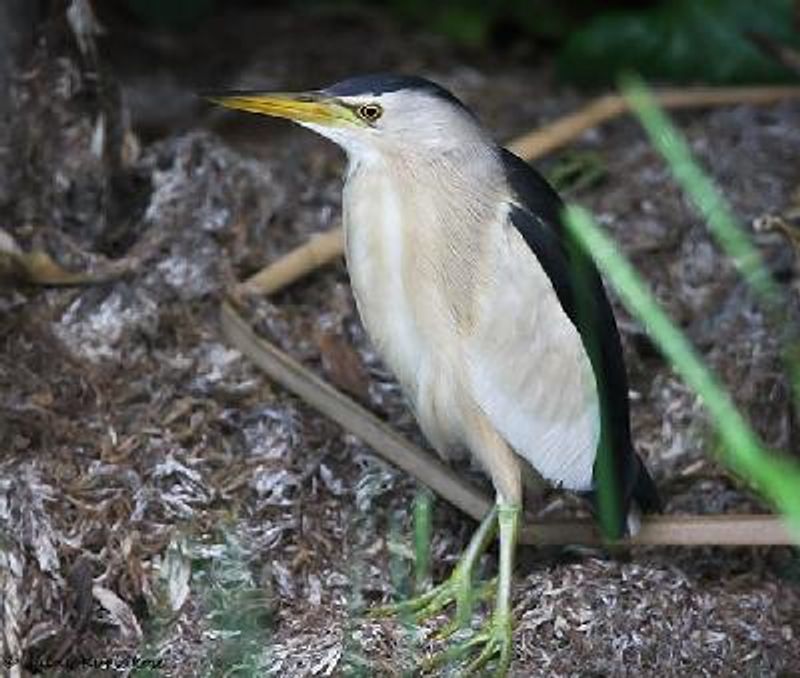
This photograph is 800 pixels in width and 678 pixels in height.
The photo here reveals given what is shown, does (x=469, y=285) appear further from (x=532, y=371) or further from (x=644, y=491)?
(x=644, y=491)

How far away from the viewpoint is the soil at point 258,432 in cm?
333

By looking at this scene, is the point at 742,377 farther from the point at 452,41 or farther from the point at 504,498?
the point at 452,41

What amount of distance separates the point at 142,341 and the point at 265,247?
47 centimetres

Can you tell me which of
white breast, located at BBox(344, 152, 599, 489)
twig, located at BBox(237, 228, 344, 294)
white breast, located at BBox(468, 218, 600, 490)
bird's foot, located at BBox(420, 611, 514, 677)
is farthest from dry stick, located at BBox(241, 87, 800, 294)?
bird's foot, located at BBox(420, 611, 514, 677)

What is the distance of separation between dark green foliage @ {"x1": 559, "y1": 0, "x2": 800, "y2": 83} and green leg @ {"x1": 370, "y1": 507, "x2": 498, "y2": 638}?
1864 millimetres

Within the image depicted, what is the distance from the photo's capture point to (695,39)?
4961mm

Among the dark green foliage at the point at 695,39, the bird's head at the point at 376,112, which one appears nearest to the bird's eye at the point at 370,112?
the bird's head at the point at 376,112

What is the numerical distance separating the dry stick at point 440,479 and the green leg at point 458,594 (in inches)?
3.2

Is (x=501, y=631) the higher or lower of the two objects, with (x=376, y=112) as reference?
lower

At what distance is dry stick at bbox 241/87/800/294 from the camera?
4.18m

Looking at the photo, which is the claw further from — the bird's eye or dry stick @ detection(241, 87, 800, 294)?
dry stick @ detection(241, 87, 800, 294)

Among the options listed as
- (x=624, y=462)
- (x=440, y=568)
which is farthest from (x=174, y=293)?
(x=624, y=462)

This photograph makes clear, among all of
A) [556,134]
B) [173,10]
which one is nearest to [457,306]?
[556,134]

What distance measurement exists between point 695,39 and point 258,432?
6.04ft
